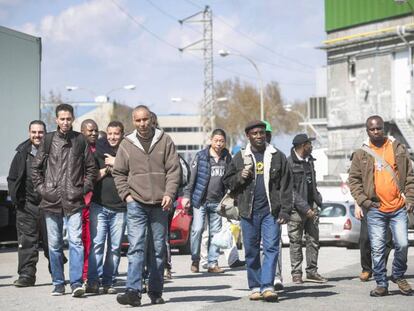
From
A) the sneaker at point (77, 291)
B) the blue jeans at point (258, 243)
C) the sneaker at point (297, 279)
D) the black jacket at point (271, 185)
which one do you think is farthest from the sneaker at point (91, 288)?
the sneaker at point (297, 279)

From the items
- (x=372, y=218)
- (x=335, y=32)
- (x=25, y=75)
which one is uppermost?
(x=335, y=32)

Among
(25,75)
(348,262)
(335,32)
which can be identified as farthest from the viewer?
(335,32)

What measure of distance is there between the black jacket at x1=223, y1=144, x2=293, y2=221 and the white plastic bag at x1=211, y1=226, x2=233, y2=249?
13.4 feet

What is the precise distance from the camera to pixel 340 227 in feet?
84.3

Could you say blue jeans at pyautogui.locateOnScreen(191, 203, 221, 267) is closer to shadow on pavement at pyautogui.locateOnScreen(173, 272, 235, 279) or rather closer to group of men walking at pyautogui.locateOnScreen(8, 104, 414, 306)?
shadow on pavement at pyautogui.locateOnScreen(173, 272, 235, 279)

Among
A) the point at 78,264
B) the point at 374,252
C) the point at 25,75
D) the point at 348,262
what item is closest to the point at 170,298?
the point at 78,264

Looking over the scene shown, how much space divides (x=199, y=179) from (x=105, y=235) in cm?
355

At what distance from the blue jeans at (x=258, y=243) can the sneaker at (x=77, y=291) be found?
5.92ft

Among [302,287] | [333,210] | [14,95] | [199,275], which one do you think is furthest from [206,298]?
[333,210]

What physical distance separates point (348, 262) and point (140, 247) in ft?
24.3

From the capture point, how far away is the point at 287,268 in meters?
16.2

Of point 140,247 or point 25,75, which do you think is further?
point 25,75

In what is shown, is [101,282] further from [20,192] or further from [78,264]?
[20,192]

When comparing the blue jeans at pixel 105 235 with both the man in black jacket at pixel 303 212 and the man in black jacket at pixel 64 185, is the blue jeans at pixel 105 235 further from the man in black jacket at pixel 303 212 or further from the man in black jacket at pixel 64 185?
the man in black jacket at pixel 303 212
